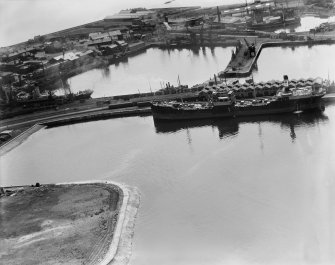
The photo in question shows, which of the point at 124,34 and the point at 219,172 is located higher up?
the point at 124,34

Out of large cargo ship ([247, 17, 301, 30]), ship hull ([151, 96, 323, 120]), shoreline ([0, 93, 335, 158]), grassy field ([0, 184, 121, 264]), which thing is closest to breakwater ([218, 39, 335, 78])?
large cargo ship ([247, 17, 301, 30])

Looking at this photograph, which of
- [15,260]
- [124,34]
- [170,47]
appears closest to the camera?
[15,260]

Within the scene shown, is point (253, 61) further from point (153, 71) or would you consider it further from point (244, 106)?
point (244, 106)

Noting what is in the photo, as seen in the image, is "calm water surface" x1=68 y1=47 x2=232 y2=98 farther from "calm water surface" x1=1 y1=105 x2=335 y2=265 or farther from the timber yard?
"calm water surface" x1=1 y1=105 x2=335 y2=265

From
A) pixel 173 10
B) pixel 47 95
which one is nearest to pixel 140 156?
pixel 47 95

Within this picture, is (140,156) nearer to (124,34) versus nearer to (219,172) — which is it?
(219,172)

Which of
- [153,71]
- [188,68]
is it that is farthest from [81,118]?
[188,68]
